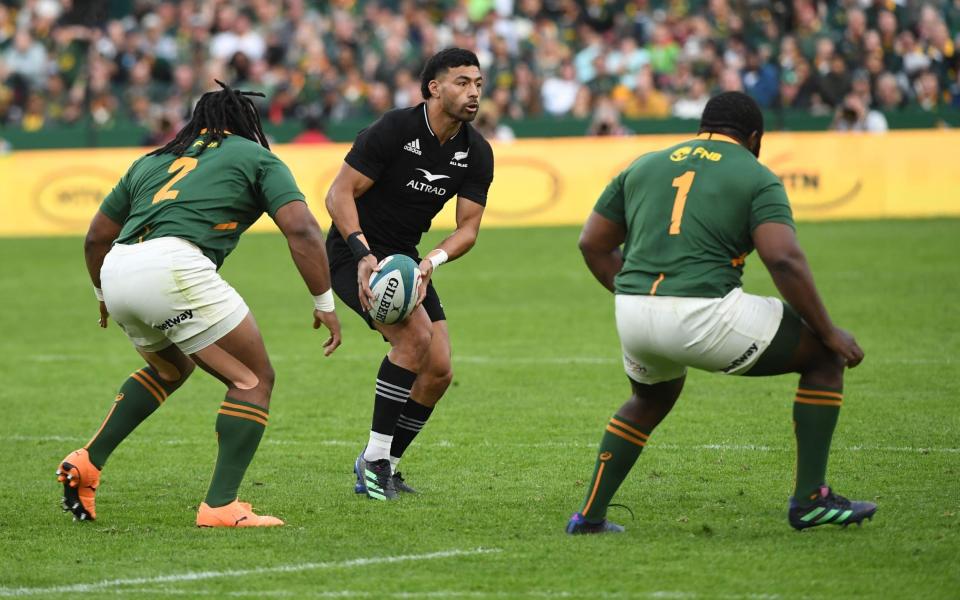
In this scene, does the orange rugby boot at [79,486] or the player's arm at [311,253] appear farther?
the orange rugby boot at [79,486]

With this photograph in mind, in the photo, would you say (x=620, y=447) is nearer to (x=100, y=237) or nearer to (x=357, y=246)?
(x=357, y=246)

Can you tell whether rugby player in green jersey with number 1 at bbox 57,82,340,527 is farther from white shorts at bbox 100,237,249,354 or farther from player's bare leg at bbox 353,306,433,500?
player's bare leg at bbox 353,306,433,500

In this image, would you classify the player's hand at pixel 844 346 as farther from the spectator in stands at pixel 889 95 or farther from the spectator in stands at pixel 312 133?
the spectator in stands at pixel 889 95

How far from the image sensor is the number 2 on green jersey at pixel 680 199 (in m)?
6.25

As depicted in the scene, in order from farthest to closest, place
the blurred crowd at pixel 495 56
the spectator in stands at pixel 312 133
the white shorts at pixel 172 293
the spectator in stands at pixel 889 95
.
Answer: the blurred crowd at pixel 495 56, the spectator in stands at pixel 889 95, the spectator in stands at pixel 312 133, the white shorts at pixel 172 293

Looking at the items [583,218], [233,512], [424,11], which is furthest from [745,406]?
[424,11]

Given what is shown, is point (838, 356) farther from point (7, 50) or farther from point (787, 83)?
point (7, 50)

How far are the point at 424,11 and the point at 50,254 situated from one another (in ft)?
32.2

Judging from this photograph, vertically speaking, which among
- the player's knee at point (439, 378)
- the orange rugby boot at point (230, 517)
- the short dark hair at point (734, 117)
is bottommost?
the orange rugby boot at point (230, 517)

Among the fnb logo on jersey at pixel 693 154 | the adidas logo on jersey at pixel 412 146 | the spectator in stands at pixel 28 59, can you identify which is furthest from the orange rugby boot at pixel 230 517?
the spectator in stands at pixel 28 59

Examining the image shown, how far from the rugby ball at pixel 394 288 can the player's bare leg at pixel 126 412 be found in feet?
3.18

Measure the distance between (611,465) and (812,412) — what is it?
87 centimetres

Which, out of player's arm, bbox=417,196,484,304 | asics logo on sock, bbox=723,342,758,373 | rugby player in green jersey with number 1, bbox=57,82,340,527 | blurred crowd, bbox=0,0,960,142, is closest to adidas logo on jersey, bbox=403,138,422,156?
player's arm, bbox=417,196,484,304

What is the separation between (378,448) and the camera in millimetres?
7762
